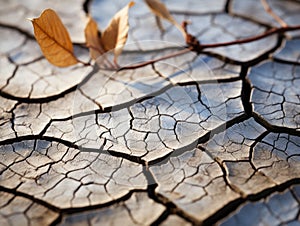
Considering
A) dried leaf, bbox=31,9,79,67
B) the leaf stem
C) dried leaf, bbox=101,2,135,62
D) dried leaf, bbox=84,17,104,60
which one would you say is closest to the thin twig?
the leaf stem

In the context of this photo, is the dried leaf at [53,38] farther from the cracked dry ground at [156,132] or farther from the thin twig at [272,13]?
the thin twig at [272,13]

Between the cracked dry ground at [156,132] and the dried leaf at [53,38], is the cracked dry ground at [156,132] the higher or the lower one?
the lower one

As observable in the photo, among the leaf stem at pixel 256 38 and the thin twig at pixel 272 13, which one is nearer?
the leaf stem at pixel 256 38

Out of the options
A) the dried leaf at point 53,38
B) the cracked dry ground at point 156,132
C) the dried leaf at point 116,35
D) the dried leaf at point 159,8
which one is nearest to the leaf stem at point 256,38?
the cracked dry ground at point 156,132

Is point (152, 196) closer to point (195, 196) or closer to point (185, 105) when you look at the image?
point (195, 196)

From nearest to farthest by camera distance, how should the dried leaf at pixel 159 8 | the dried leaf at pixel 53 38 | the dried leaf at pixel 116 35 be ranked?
the dried leaf at pixel 53 38 < the dried leaf at pixel 116 35 < the dried leaf at pixel 159 8

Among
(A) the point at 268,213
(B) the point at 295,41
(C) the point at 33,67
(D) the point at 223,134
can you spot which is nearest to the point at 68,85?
(C) the point at 33,67
